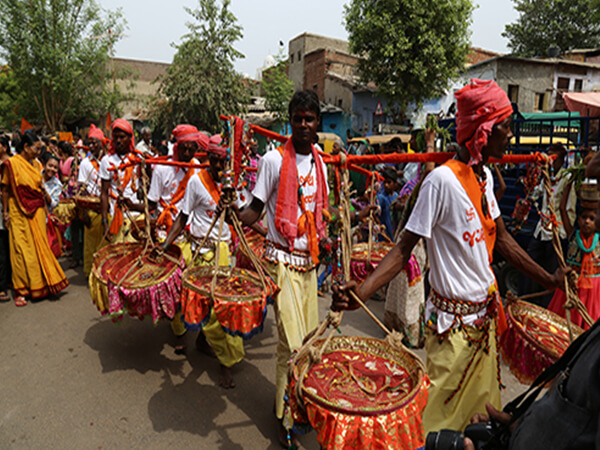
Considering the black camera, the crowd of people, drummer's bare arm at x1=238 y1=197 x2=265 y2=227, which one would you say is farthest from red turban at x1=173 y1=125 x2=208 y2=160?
the black camera

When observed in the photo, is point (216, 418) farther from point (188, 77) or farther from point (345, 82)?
point (345, 82)

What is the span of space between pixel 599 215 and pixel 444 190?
40.5 inches

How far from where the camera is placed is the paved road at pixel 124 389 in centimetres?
318

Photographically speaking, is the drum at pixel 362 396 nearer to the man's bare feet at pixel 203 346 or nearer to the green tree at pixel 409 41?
the man's bare feet at pixel 203 346

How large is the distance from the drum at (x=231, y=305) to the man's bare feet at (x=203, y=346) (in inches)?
59.6

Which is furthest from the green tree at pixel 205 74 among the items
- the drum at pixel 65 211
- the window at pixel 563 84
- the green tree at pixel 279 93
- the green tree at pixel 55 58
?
the window at pixel 563 84

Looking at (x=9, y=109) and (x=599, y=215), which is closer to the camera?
(x=599, y=215)

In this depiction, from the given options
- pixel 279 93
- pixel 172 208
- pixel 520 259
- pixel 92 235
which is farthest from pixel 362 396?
pixel 279 93

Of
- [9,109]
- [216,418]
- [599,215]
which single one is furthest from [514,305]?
[9,109]

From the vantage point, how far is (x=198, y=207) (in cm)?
425

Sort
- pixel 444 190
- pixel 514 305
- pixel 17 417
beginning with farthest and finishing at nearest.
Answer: pixel 17 417
pixel 514 305
pixel 444 190

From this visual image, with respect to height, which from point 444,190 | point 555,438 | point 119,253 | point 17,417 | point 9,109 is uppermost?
point 9,109

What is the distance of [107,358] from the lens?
4.40 m

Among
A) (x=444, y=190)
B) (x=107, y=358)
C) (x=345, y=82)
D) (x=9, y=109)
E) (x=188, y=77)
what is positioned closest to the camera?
→ (x=444, y=190)
